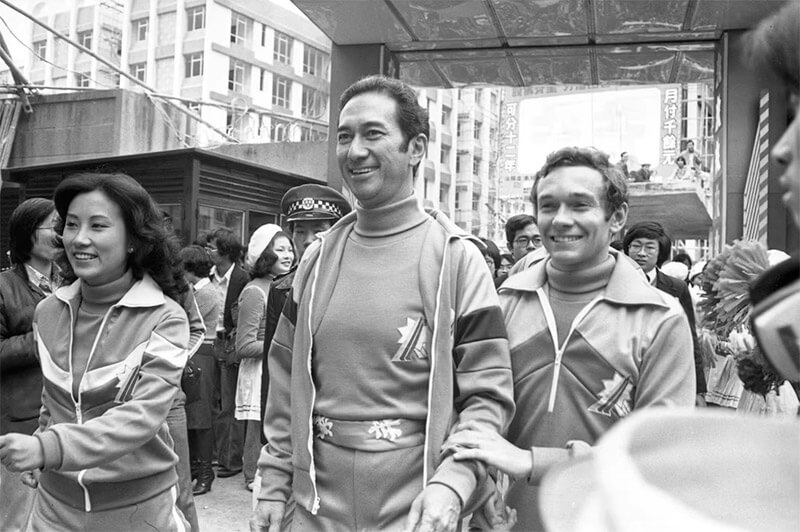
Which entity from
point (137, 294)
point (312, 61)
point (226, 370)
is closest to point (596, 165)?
point (137, 294)

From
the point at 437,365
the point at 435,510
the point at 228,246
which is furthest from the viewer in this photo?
the point at 228,246

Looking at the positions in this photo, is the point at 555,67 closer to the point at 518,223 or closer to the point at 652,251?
the point at 518,223

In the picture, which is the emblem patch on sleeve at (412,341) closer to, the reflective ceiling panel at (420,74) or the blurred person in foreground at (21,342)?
the blurred person in foreground at (21,342)

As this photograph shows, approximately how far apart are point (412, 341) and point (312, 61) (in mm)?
57700

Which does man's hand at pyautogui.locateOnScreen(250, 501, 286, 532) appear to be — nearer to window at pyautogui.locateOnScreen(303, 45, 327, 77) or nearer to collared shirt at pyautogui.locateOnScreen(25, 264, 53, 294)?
collared shirt at pyautogui.locateOnScreen(25, 264, 53, 294)

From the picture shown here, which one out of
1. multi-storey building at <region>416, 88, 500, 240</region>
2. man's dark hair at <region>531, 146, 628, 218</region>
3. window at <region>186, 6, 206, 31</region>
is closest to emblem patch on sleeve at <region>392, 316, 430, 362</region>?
man's dark hair at <region>531, 146, 628, 218</region>

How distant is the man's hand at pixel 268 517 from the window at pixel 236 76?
53086 mm

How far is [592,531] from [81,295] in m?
2.27

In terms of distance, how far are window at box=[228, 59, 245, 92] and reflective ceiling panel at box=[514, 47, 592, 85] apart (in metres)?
48.0

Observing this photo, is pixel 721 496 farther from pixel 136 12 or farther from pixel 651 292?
pixel 136 12

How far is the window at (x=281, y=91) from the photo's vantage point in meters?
55.1

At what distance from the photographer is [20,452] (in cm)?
196

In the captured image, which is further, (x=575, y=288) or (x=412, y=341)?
(x=575, y=288)

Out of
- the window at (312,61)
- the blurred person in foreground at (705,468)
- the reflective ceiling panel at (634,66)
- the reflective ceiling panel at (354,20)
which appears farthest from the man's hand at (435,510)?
the window at (312,61)
